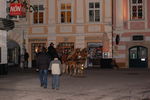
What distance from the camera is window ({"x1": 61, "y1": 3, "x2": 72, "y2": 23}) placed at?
129 feet

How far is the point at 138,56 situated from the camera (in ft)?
126

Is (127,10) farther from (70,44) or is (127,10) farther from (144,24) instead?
(70,44)

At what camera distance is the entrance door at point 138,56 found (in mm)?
38156

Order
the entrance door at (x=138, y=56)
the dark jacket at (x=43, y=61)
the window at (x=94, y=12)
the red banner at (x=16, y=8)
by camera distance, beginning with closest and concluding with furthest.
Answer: the dark jacket at (x=43, y=61), the red banner at (x=16, y=8), the entrance door at (x=138, y=56), the window at (x=94, y=12)

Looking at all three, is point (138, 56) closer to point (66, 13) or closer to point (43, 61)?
point (66, 13)

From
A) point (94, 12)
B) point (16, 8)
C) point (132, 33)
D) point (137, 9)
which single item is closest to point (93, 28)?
point (94, 12)

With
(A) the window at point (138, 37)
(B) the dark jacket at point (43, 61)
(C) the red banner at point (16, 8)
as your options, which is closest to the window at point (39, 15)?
(A) the window at point (138, 37)

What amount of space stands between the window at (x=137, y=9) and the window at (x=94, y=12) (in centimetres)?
326

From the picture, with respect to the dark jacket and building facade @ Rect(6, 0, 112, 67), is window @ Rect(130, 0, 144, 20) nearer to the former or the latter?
building facade @ Rect(6, 0, 112, 67)

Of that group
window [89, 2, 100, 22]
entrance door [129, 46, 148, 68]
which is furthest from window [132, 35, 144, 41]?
window [89, 2, 100, 22]

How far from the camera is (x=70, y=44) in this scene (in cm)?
3903

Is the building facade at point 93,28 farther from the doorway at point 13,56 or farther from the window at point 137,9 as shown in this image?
the doorway at point 13,56

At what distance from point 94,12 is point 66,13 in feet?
8.93

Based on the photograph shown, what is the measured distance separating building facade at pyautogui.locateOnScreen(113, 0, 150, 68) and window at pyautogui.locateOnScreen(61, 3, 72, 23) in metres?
4.47
